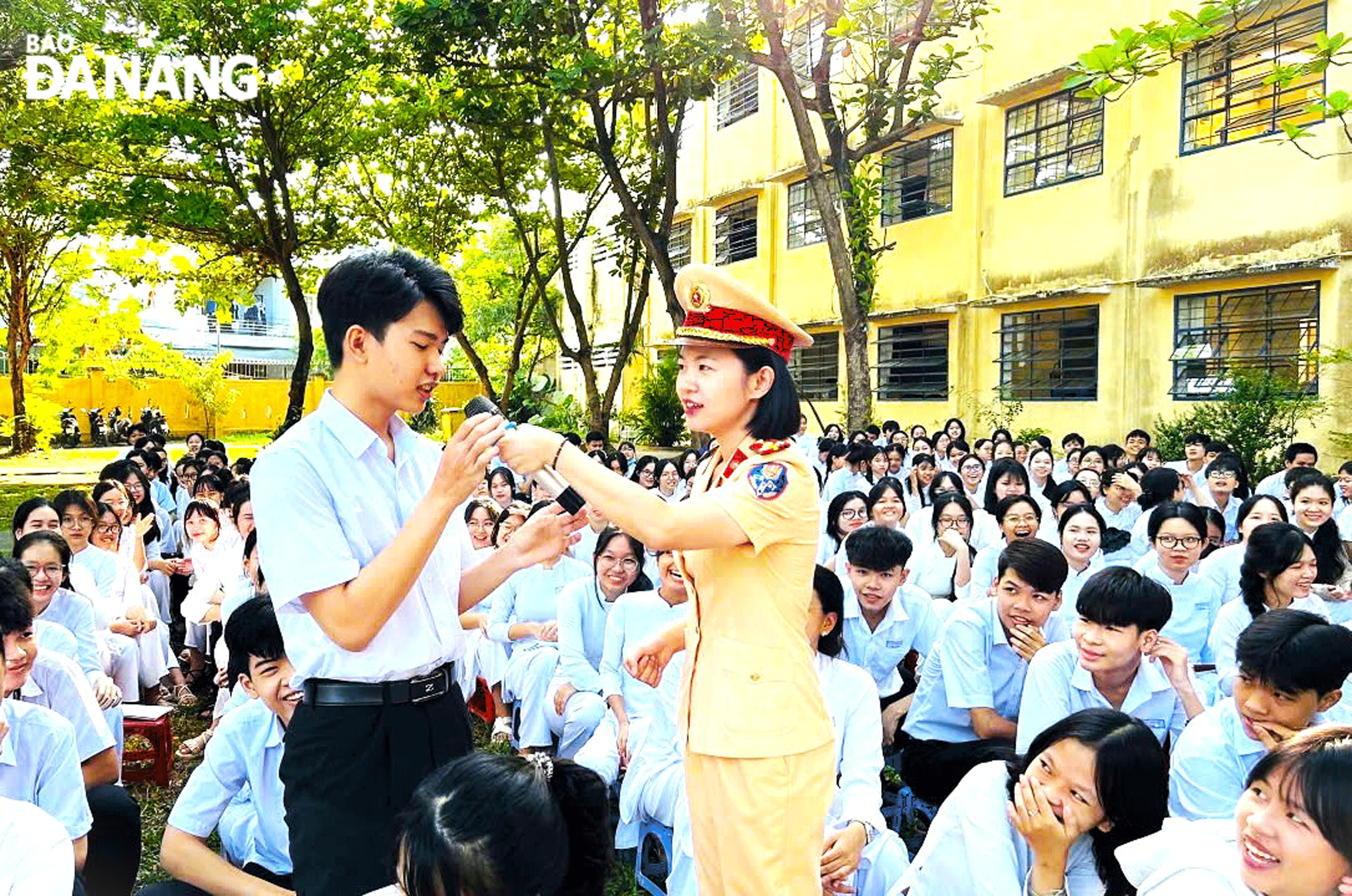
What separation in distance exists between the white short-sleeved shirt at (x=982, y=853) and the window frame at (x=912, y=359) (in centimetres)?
1283

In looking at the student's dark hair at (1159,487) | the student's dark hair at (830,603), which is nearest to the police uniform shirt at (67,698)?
the student's dark hair at (830,603)

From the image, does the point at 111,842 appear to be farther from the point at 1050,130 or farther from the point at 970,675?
the point at 1050,130

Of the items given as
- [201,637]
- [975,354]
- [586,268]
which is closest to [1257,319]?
[975,354]

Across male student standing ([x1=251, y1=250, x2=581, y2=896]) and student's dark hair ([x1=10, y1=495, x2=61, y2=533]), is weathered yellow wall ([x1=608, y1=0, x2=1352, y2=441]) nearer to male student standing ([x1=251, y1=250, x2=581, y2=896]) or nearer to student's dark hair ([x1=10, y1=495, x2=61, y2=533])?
male student standing ([x1=251, y1=250, x2=581, y2=896])

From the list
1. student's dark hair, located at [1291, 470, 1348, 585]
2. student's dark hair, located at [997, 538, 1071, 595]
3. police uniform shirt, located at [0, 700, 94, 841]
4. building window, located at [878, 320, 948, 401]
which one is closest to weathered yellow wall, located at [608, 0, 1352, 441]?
building window, located at [878, 320, 948, 401]

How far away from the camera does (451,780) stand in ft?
5.59

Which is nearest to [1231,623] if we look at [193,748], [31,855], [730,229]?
[31,855]

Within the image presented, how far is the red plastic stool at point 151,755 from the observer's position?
4.43m

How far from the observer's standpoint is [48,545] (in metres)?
4.22

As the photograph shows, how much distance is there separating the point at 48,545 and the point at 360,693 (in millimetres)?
2996

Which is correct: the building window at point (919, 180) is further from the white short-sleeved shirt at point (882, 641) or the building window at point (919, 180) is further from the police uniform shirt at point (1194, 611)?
the white short-sleeved shirt at point (882, 641)

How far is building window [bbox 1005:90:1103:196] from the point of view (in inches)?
504

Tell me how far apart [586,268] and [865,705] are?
24226mm

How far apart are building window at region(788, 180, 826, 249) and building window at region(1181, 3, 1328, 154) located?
6.66 meters
